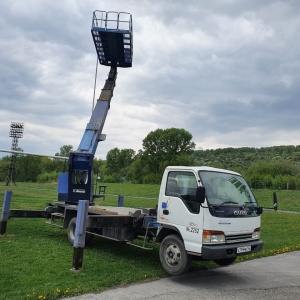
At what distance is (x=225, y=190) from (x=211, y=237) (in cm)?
113

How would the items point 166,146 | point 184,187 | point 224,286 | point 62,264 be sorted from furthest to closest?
point 166,146 → point 62,264 → point 184,187 → point 224,286

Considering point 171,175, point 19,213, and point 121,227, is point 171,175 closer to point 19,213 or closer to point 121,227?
point 121,227

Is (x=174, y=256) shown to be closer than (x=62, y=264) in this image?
Yes

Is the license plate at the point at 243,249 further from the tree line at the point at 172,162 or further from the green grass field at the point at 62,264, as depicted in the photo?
the tree line at the point at 172,162

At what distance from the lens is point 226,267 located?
8773 mm

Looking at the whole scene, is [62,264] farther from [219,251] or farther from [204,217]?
[219,251]

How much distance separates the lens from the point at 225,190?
7645mm

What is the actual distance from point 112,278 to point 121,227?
6.12 ft

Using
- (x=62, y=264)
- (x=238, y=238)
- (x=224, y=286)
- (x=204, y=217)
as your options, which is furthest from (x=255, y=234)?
(x=62, y=264)

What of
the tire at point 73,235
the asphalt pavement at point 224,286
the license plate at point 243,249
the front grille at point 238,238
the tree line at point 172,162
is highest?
the tree line at point 172,162

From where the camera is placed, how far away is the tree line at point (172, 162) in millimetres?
65238

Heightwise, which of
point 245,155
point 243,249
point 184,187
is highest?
point 245,155

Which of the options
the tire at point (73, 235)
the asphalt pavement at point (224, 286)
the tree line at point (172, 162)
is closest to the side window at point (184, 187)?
the asphalt pavement at point (224, 286)

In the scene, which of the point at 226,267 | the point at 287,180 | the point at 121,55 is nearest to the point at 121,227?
the point at 226,267
